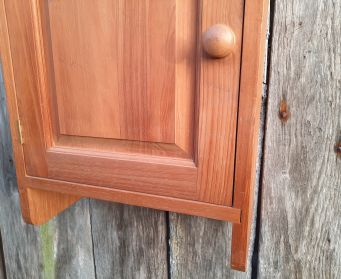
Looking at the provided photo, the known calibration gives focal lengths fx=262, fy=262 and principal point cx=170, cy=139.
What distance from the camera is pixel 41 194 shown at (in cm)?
49

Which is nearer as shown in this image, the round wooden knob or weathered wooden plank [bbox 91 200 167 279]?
the round wooden knob

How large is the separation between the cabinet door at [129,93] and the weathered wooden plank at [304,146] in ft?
0.64

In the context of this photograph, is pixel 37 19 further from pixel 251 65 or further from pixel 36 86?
pixel 251 65

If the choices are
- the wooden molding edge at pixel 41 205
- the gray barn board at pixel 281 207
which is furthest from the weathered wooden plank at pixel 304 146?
the wooden molding edge at pixel 41 205

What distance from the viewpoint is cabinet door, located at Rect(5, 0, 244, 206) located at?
12.4 inches

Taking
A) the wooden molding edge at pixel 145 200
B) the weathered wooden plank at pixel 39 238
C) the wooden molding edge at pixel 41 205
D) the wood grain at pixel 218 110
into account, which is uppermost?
the wood grain at pixel 218 110

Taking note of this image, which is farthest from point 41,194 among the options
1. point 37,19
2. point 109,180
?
point 37,19

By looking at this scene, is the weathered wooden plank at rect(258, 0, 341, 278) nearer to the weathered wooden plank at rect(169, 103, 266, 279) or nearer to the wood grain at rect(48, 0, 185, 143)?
the weathered wooden plank at rect(169, 103, 266, 279)

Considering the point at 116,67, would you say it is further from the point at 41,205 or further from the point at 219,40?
the point at 41,205

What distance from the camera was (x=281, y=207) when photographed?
1.62 feet

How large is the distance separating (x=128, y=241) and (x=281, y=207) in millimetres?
352

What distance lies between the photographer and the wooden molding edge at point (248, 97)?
0.94 feet

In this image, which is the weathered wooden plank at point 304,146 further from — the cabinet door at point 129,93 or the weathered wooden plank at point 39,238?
the weathered wooden plank at point 39,238

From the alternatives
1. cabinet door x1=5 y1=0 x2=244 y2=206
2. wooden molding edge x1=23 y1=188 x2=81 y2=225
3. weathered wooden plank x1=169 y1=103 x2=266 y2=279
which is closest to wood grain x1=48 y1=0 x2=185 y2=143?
cabinet door x1=5 y1=0 x2=244 y2=206
